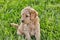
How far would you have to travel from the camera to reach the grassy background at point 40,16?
693 cm

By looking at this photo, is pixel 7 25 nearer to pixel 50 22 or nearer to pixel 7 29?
pixel 7 29

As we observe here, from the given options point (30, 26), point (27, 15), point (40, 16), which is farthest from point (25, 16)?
point (40, 16)

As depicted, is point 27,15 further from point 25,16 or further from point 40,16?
point 40,16

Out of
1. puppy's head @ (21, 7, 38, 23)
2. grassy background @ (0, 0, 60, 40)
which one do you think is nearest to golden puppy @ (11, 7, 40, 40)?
puppy's head @ (21, 7, 38, 23)

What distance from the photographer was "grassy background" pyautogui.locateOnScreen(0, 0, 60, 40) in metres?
6.93

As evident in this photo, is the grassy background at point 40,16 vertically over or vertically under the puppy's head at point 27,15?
under

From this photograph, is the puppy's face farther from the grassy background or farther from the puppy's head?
the grassy background

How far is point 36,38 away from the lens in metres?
6.72

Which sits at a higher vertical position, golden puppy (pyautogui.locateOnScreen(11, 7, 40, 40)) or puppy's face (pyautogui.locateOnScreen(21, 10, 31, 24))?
puppy's face (pyautogui.locateOnScreen(21, 10, 31, 24))

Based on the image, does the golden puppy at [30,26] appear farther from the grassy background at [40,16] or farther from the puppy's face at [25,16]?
the grassy background at [40,16]

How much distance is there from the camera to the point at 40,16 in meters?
7.70

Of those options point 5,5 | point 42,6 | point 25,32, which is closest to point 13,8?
point 5,5

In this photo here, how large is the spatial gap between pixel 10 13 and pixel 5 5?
476mm

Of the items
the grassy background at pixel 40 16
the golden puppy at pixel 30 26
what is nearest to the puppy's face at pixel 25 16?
the golden puppy at pixel 30 26
